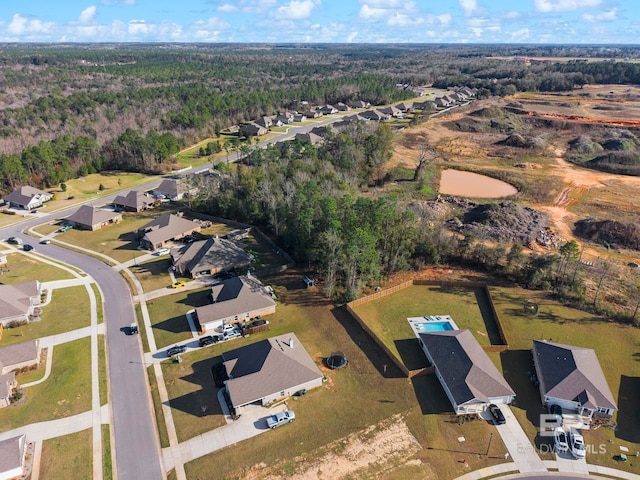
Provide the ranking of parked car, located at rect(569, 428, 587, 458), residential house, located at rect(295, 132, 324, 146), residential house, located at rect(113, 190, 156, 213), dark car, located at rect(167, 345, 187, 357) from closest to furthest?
parked car, located at rect(569, 428, 587, 458), dark car, located at rect(167, 345, 187, 357), residential house, located at rect(113, 190, 156, 213), residential house, located at rect(295, 132, 324, 146)

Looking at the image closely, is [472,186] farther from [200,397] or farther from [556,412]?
[200,397]

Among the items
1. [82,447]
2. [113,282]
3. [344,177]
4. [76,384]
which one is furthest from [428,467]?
[344,177]

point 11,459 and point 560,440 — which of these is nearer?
point 11,459

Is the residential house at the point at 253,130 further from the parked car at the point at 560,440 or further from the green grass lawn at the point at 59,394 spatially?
the parked car at the point at 560,440

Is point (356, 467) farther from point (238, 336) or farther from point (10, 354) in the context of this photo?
point (10, 354)

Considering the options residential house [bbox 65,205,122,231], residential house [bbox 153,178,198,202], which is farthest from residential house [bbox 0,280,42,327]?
residential house [bbox 153,178,198,202]

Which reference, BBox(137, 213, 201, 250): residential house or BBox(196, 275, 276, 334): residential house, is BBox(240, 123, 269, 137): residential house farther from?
BBox(196, 275, 276, 334): residential house

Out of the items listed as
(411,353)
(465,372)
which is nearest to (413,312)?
(411,353)
